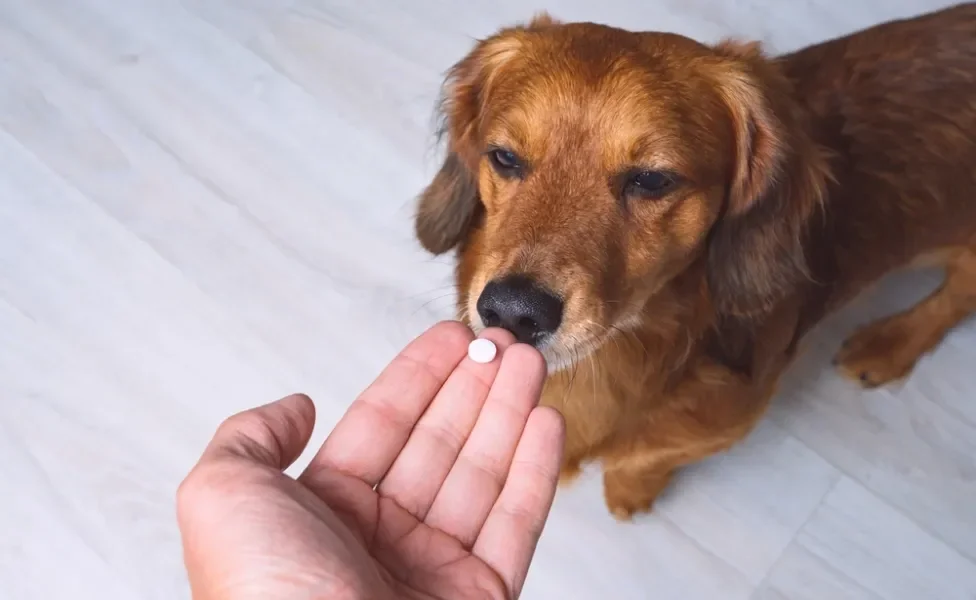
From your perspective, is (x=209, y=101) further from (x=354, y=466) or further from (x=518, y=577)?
(x=518, y=577)

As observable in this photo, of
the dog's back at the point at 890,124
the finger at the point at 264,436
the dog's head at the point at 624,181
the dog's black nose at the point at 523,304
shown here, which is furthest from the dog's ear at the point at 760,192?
the finger at the point at 264,436

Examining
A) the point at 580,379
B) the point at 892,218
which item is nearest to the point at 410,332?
the point at 580,379

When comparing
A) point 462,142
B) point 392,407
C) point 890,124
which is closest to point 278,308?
point 462,142

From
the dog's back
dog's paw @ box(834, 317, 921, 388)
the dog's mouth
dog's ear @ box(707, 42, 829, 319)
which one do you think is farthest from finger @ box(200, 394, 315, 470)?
dog's paw @ box(834, 317, 921, 388)

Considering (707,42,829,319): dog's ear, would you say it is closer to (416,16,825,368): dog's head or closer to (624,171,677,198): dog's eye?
(416,16,825,368): dog's head

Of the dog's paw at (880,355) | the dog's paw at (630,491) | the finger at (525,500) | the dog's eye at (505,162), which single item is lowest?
the dog's paw at (630,491)

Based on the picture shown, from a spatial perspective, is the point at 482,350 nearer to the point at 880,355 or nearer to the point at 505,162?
the point at 505,162

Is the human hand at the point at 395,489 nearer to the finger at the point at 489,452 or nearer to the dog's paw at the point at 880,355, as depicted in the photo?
the finger at the point at 489,452
